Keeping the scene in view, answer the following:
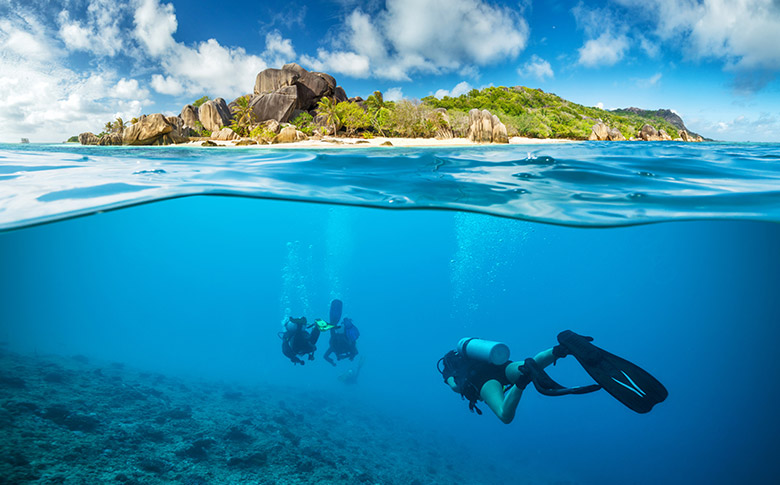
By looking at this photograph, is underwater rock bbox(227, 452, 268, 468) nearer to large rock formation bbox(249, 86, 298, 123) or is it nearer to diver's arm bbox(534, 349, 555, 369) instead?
diver's arm bbox(534, 349, 555, 369)

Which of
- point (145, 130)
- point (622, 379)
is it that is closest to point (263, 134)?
point (145, 130)

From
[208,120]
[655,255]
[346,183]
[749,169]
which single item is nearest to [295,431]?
[346,183]

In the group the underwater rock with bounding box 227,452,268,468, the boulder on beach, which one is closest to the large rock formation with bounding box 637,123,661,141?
the underwater rock with bounding box 227,452,268,468

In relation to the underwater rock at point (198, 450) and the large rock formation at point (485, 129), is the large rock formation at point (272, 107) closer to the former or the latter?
the large rock formation at point (485, 129)

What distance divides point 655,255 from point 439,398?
71.7 ft

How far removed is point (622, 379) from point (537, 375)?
944 millimetres

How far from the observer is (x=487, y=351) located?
5.24 meters

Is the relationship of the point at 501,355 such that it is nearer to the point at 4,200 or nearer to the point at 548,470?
the point at 4,200

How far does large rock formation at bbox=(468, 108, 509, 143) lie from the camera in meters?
35.2

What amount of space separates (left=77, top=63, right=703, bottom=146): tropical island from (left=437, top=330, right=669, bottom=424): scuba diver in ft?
84.6

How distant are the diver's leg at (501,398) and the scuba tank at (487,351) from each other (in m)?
0.42

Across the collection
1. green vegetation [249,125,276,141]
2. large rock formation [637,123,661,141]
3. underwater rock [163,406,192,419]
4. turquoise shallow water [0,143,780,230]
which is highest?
large rock formation [637,123,661,141]

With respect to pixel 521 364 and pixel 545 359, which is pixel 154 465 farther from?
pixel 545 359

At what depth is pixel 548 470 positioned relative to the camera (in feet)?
42.7
